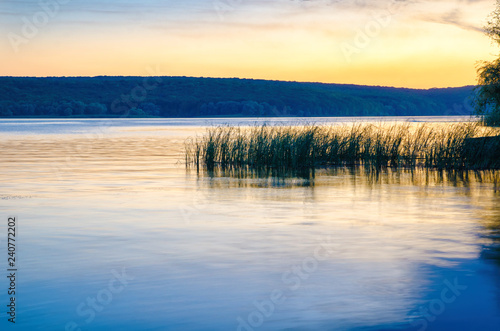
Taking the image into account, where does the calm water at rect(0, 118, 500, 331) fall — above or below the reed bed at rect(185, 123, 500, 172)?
below

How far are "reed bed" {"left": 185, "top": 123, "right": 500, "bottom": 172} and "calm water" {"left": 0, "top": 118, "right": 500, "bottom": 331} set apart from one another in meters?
6.14

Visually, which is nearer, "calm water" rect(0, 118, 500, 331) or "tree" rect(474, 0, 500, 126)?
"calm water" rect(0, 118, 500, 331)

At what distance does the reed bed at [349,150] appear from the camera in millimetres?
26297

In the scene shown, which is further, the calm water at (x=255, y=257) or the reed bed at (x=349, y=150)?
the reed bed at (x=349, y=150)

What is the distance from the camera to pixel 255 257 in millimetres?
10602

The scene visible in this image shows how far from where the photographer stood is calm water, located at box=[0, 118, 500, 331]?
773 cm

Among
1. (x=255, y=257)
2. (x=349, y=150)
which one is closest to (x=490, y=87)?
(x=349, y=150)

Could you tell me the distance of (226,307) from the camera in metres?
8.00

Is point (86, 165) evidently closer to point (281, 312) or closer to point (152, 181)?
point (152, 181)

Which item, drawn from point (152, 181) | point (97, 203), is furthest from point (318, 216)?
point (152, 181)

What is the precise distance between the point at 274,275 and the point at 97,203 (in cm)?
859

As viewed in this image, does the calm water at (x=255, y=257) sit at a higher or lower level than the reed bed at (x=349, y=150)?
lower

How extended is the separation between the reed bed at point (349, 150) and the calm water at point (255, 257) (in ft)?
20.1

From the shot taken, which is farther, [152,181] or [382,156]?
[382,156]
